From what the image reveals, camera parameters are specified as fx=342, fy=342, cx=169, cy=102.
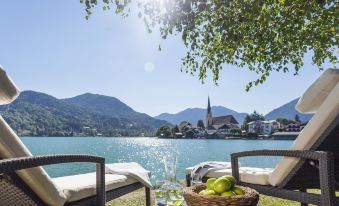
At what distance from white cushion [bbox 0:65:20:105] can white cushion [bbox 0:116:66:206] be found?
117 mm

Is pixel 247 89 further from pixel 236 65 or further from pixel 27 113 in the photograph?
pixel 27 113

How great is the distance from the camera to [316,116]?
239 centimetres

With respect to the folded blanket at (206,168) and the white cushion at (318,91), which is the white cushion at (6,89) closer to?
the white cushion at (318,91)

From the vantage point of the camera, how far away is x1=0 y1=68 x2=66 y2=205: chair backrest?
5.43ft

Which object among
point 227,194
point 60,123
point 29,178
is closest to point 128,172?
point 29,178

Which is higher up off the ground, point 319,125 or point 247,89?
point 247,89

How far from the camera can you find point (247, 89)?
8.37 m

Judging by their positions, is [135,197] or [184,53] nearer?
[135,197]

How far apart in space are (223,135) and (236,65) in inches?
3997

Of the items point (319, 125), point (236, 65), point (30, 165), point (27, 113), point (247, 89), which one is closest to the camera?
point (30, 165)

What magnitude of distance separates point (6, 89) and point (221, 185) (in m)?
1.16

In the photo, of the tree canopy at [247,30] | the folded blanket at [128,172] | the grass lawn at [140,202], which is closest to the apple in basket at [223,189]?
the folded blanket at [128,172]

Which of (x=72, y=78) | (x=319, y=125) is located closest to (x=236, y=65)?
(x=319, y=125)

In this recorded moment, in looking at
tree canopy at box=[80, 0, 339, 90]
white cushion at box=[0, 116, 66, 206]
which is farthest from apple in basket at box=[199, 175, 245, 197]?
tree canopy at box=[80, 0, 339, 90]
